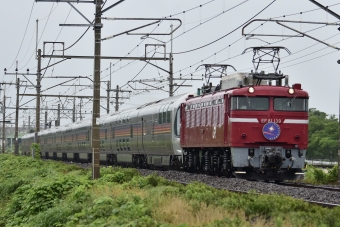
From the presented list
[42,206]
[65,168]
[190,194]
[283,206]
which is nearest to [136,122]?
[65,168]

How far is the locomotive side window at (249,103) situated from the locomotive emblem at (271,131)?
66 centimetres

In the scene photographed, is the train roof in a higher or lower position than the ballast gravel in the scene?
higher

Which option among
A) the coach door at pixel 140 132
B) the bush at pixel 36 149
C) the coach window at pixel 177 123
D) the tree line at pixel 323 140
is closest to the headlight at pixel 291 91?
the coach window at pixel 177 123

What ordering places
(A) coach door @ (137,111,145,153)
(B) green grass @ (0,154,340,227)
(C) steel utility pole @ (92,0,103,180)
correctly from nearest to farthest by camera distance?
(B) green grass @ (0,154,340,227), (C) steel utility pole @ (92,0,103,180), (A) coach door @ (137,111,145,153)

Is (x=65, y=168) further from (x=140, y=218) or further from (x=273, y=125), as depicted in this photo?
(x=140, y=218)

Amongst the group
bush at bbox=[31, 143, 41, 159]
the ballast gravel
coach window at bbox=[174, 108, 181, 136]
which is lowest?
the ballast gravel

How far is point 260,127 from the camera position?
27625mm

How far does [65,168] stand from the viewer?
39.4 metres

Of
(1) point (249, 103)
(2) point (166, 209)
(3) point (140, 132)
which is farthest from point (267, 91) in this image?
(3) point (140, 132)

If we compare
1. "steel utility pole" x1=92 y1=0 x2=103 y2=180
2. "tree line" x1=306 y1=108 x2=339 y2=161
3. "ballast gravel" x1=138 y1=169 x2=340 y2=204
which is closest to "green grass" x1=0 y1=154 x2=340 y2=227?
"ballast gravel" x1=138 y1=169 x2=340 y2=204

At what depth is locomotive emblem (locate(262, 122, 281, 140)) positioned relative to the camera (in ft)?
90.2

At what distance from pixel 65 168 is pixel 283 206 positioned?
26.5 metres

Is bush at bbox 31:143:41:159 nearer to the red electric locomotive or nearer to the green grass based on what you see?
the red electric locomotive

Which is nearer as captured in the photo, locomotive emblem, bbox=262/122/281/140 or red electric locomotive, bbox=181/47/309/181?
red electric locomotive, bbox=181/47/309/181
